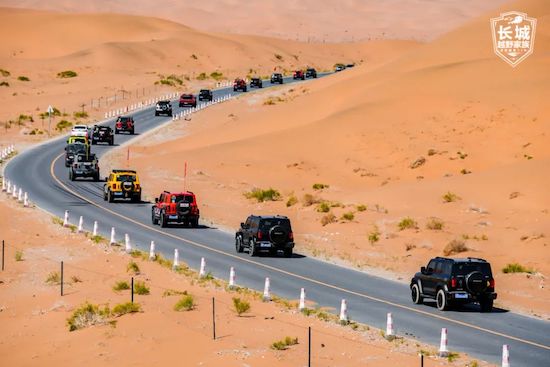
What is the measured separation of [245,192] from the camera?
69.6m

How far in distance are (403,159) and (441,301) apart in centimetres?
4573

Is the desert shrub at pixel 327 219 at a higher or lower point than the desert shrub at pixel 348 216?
lower

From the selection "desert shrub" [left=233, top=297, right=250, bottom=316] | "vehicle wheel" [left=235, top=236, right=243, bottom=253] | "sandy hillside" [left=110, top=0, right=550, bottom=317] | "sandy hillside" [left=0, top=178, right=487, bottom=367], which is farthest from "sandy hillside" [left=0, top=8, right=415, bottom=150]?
"desert shrub" [left=233, top=297, right=250, bottom=316]

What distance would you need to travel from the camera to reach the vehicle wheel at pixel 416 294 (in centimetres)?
3475

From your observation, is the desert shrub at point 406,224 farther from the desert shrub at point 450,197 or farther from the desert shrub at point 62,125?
the desert shrub at point 62,125

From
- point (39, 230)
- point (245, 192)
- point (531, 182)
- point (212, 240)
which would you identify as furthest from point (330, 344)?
point (245, 192)

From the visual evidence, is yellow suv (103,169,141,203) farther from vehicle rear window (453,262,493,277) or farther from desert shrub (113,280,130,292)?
vehicle rear window (453,262,493,277)

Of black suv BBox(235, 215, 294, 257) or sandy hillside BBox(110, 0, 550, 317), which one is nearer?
black suv BBox(235, 215, 294, 257)

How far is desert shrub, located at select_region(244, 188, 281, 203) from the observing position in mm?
66250

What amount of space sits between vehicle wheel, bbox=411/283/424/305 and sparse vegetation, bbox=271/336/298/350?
8.09 meters

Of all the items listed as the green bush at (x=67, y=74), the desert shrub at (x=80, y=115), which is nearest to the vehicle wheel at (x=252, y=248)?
the desert shrub at (x=80, y=115)

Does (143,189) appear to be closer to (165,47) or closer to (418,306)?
(418,306)

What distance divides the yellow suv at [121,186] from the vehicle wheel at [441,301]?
32.4m

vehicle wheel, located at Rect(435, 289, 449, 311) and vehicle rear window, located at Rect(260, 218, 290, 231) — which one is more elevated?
vehicle rear window, located at Rect(260, 218, 290, 231)
